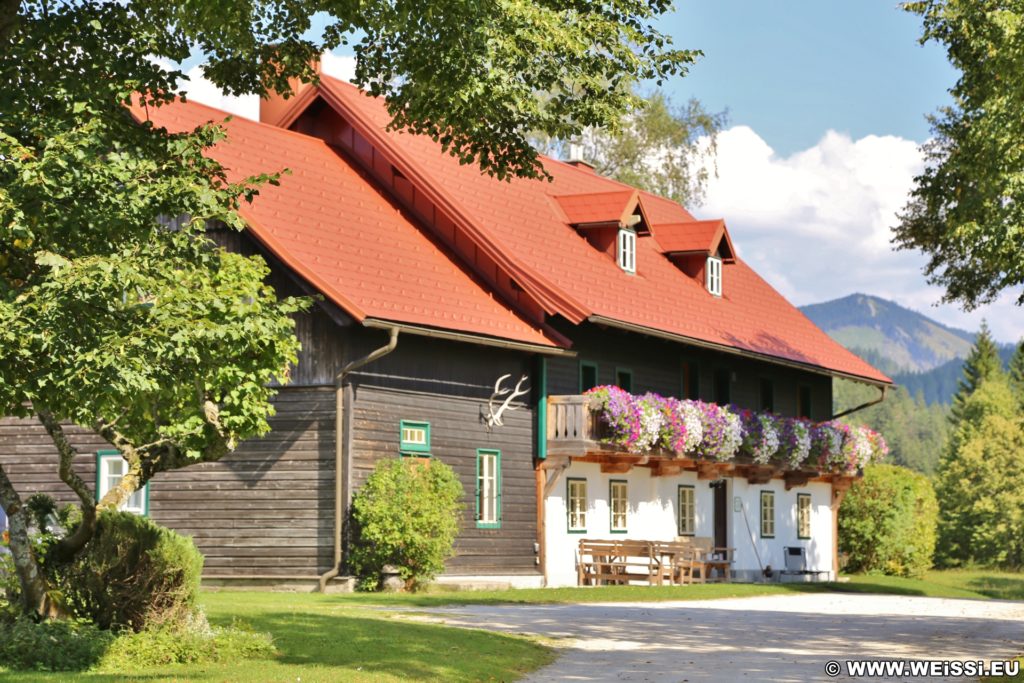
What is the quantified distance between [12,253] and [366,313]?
1323 centimetres

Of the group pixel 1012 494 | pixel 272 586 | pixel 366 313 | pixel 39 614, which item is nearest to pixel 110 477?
pixel 272 586

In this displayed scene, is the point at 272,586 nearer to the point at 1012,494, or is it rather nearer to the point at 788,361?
the point at 788,361

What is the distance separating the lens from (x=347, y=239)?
30.5 metres

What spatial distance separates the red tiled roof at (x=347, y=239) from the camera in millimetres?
28469

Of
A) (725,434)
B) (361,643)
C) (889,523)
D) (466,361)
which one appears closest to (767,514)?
(889,523)

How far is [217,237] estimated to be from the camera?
2998 centimetres

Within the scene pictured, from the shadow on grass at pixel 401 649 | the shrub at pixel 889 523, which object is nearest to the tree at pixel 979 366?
the shrub at pixel 889 523

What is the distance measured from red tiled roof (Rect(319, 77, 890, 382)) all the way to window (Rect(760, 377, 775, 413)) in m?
1.23

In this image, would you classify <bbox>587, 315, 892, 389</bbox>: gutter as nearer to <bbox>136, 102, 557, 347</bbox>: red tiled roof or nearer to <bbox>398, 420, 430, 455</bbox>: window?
<bbox>136, 102, 557, 347</bbox>: red tiled roof

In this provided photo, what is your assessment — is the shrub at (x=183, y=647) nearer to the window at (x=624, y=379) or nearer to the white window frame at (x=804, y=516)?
the window at (x=624, y=379)

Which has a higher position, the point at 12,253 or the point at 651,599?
the point at 12,253

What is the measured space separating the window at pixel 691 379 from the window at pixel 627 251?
2.97m

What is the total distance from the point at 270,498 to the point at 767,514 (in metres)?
17.7

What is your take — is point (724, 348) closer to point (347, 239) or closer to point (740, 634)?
point (347, 239)
